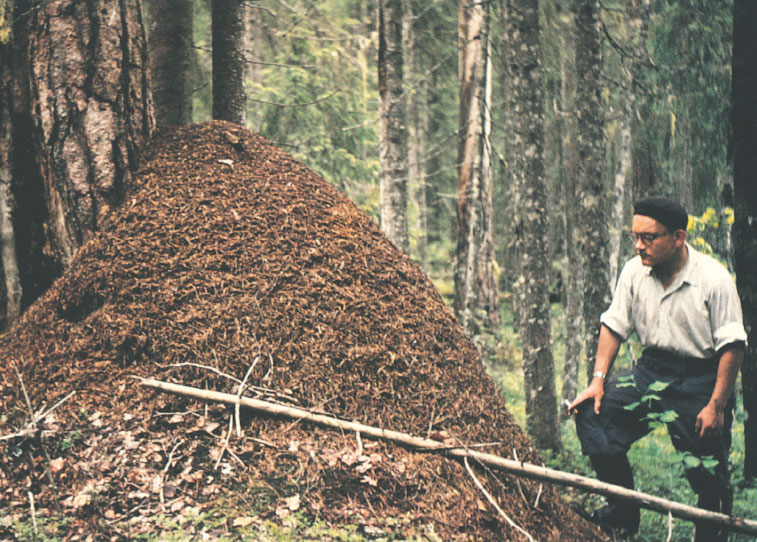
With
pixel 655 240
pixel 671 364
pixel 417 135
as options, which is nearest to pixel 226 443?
pixel 671 364

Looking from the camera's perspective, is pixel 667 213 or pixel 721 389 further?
pixel 667 213

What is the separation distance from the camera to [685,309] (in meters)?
3.75

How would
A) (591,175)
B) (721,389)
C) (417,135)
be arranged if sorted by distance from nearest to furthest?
(721,389)
(591,175)
(417,135)

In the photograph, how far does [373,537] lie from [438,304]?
1.99m

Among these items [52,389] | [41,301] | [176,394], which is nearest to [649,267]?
[176,394]

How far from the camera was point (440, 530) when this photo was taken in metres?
3.58

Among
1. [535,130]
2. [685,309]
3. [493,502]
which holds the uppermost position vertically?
[535,130]

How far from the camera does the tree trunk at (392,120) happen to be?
8805 mm

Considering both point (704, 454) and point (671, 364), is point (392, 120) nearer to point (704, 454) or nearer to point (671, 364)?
point (671, 364)

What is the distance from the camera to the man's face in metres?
3.77

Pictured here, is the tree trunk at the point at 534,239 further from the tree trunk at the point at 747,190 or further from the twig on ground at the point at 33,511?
the twig on ground at the point at 33,511

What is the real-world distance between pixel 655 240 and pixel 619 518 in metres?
1.79

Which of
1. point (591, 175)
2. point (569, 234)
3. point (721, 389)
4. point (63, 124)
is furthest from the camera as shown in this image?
point (569, 234)

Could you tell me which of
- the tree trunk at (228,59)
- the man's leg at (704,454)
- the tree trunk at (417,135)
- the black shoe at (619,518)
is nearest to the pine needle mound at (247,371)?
the black shoe at (619,518)
